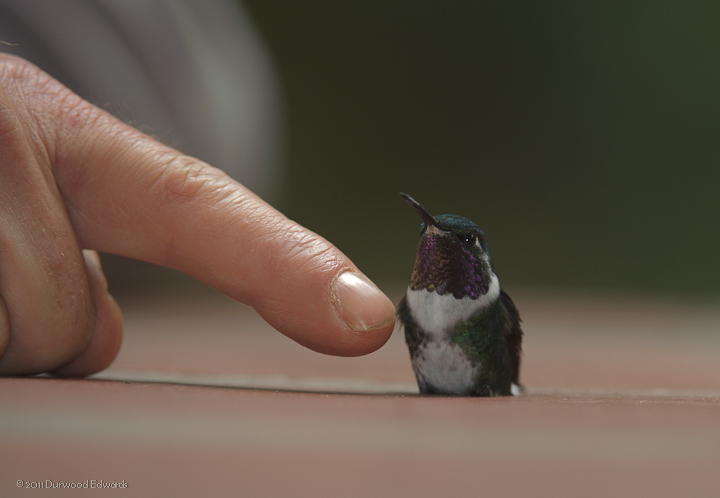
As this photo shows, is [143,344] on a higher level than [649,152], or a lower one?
lower

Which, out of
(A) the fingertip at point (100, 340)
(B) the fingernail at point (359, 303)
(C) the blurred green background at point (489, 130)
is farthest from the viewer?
(C) the blurred green background at point (489, 130)

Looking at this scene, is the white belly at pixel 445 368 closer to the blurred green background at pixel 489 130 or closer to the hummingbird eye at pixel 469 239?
the hummingbird eye at pixel 469 239

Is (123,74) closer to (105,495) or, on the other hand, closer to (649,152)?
(105,495)

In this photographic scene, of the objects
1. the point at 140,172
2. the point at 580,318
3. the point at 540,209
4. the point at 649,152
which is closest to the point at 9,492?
the point at 140,172

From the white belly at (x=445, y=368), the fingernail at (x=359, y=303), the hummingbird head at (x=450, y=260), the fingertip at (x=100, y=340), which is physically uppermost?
the hummingbird head at (x=450, y=260)

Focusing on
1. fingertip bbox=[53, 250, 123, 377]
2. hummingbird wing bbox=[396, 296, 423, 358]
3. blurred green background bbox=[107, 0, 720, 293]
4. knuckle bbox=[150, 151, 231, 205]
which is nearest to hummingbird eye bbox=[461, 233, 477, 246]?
hummingbird wing bbox=[396, 296, 423, 358]

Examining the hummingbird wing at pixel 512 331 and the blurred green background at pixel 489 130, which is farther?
the blurred green background at pixel 489 130

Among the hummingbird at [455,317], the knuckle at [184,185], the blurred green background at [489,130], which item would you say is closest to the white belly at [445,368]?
the hummingbird at [455,317]

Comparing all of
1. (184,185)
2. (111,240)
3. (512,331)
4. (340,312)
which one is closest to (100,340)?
(111,240)
